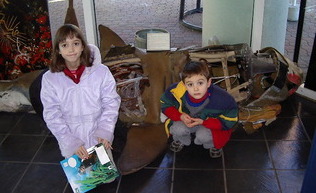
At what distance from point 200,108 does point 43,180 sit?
53.9 inches

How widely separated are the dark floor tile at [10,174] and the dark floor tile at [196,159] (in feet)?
4.24

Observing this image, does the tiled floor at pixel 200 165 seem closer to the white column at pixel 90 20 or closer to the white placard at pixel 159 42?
the white placard at pixel 159 42

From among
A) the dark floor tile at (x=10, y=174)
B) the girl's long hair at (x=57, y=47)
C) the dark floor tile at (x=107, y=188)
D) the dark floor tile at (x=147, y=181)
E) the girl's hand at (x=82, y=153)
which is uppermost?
the girl's long hair at (x=57, y=47)

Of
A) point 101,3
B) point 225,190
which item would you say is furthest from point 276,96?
point 101,3

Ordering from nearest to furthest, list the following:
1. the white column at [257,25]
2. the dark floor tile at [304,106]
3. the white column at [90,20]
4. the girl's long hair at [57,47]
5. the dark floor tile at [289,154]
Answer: the girl's long hair at [57,47], the dark floor tile at [289,154], the dark floor tile at [304,106], the white column at [257,25], the white column at [90,20]

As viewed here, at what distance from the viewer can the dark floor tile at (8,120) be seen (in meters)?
3.96

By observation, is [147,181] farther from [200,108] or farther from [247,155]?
[247,155]

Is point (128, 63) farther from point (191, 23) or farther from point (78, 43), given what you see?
point (191, 23)

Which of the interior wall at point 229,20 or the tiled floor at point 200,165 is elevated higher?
the interior wall at point 229,20

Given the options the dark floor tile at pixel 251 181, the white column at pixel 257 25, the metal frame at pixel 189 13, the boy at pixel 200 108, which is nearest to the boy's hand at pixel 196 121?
the boy at pixel 200 108

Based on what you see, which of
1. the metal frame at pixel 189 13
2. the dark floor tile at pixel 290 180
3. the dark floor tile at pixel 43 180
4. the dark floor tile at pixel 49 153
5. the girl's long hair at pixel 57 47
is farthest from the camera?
the metal frame at pixel 189 13

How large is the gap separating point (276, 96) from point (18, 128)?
250 centimetres


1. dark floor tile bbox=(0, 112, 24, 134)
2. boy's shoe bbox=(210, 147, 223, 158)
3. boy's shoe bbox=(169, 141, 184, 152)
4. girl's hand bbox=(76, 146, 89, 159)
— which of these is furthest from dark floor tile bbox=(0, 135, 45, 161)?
boy's shoe bbox=(210, 147, 223, 158)

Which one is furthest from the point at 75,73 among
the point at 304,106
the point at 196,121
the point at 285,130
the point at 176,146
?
the point at 304,106
